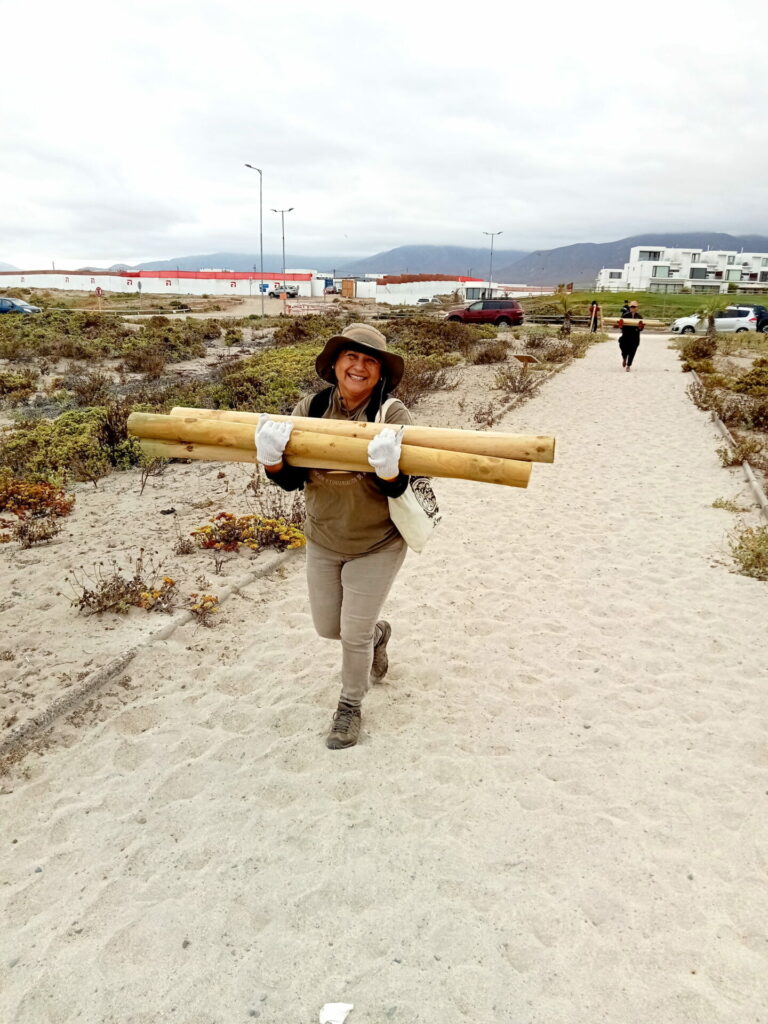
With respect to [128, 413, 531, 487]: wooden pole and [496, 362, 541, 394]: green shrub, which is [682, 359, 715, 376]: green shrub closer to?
[496, 362, 541, 394]: green shrub

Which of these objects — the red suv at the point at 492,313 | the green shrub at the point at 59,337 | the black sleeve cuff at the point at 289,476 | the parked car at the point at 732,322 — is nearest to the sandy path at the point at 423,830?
the black sleeve cuff at the point at 289,476

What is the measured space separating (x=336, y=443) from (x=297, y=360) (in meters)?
13.3

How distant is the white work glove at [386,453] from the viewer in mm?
2529

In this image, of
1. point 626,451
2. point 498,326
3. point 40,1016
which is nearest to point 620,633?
point 40,1016

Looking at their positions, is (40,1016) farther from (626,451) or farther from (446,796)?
(626,451)

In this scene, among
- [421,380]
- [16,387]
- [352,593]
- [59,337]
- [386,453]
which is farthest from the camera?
[59,337]

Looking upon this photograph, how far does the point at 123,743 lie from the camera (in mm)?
3346

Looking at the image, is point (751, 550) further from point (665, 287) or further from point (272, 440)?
point (665, 287)

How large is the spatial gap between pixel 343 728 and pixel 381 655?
61cm

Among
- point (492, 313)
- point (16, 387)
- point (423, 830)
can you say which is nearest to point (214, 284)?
point (492, 313)

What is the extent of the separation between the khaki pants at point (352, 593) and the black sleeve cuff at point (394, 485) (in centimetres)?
34

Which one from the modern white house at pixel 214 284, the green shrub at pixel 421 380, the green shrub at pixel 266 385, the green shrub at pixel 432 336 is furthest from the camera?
the modern white house at pixel 214 284

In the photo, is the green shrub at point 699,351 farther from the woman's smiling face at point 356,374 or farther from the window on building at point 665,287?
the window on building at point 665,287

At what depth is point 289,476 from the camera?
284 centimetres
